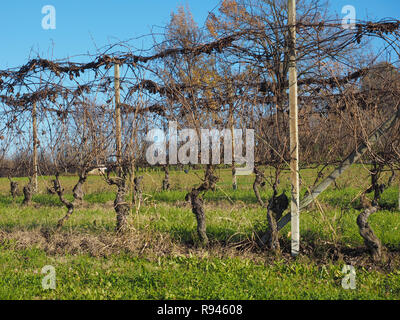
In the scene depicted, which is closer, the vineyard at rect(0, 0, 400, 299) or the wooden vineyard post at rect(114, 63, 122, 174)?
the vineyard at rect(0, 0, 400, 299)

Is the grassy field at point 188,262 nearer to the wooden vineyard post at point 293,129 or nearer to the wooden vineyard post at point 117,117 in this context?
the wooden vineyard post at point 293,129

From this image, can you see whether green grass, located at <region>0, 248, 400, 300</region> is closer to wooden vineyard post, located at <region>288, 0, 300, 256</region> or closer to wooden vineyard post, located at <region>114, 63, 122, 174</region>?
wooden vineyard post, located at <region>288, 0, 300, 256</region>

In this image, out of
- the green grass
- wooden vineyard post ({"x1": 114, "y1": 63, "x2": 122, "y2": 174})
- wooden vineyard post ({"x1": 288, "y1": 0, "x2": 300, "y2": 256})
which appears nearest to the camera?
the green grass

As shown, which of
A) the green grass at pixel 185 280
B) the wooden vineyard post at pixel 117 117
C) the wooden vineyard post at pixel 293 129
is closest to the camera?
the green grass at pixel 185 280

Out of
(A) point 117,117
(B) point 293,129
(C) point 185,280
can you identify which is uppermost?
(A) point 117,117

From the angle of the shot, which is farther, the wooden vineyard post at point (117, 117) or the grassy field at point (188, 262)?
the wooden vineyard post at point (117, 117)

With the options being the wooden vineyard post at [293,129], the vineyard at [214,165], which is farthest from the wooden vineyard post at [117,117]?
the wooden vineyard post at [293,129]

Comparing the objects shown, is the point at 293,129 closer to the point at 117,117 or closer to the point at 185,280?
the point at 185,280

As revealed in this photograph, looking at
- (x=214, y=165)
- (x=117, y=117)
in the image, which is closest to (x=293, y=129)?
(x=214, y=165)

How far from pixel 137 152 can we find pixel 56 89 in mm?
1837

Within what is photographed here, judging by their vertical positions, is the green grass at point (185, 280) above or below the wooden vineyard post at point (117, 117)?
below

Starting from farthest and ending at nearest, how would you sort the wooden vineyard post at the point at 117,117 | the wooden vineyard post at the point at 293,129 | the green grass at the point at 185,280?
the wooden vineyard post at the point at 117,117 < the wooden vineyard post at the point at 293,129 < the green grass at the point at 185,280

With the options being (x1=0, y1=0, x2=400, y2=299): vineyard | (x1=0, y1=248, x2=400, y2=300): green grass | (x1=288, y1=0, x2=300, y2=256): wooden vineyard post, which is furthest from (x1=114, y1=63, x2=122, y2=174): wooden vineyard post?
(x1=288, y1=0, x2=300, y2=256): wooden vineyard post

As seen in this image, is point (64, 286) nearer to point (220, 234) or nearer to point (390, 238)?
point (220, 234)
